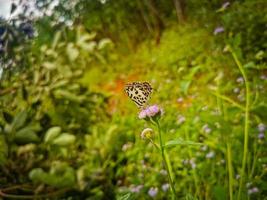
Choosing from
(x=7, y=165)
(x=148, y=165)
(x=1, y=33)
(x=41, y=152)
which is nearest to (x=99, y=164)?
(x=148, y=165)

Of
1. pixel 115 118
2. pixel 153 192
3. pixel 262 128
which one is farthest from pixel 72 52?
pixel 115 118

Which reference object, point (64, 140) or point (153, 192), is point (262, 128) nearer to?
point (153, 192)

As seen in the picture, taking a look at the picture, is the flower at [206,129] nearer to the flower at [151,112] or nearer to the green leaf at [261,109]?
the green leaf at [261,109]

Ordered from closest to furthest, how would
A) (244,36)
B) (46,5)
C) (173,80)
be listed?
(46,5), (244,36), (173,80)

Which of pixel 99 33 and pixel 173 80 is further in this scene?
pixel 99 33

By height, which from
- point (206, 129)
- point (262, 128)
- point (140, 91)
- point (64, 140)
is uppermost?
point (140, 91)

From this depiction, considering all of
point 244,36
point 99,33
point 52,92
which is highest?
point 52,92

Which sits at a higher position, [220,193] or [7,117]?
[7,117]

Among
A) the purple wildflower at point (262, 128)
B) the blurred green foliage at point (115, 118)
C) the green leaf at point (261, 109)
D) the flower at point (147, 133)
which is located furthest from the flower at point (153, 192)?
the flower at point (147, 133)

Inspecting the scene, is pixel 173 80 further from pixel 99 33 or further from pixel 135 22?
pixel 99 33
